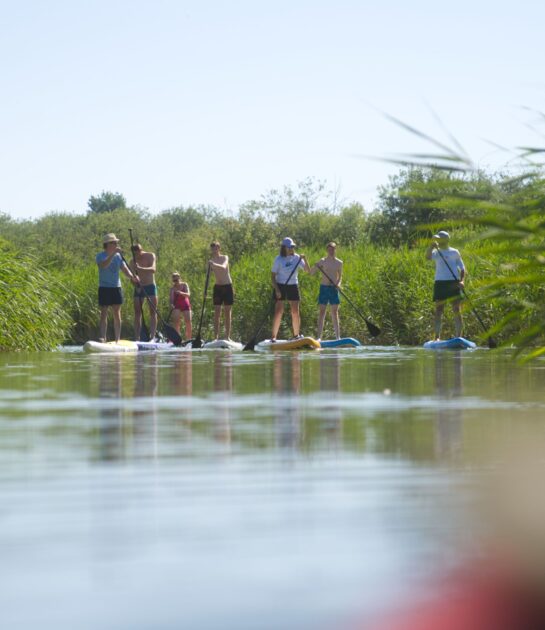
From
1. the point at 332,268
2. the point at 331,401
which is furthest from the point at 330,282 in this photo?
the point at 331,401

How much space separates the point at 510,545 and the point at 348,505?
2.75 feet

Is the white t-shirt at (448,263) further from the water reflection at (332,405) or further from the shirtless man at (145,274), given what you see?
the water reflection at (332,405)

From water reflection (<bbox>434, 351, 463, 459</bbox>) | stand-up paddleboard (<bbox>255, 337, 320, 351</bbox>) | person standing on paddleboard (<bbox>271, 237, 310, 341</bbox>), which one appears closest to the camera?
water reflection (<bbox>434, 351, 463, 459</bbox>)

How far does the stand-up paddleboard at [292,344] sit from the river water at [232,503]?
14.6 metres

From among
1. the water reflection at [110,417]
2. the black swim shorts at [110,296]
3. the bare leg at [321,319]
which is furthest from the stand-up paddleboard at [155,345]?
the water reflection at [110,417]

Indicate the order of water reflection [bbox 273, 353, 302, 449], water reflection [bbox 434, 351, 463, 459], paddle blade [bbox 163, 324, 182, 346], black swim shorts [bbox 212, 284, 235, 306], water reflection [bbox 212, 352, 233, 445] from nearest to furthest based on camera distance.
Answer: water reflection [bbox 434, 351, 463, 459]
water reflection [bbox 273, 353, 302, 449]
water reflection [bbox 212, 352, 233, 445]
black swim shorts [bbox 212, 284, 235, 306]
paddle blade [bbox 163, 324, 182, 346]

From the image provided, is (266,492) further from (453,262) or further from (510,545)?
(453,262)

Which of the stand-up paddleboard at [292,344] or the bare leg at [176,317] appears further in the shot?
the bare leg at [176,317]

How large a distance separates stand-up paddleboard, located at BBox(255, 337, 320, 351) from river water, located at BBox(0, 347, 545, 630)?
47.9 ft

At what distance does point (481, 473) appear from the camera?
565 cm

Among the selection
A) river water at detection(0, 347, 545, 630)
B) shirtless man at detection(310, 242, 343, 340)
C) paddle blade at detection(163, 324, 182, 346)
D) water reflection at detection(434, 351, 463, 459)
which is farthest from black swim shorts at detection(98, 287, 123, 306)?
river water at detection(0, 347, 545, 630)

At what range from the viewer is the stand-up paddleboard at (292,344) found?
25.1 metres

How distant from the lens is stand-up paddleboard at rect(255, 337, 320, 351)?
82.4 ft

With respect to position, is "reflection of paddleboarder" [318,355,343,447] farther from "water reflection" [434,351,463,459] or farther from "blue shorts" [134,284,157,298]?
"blue shorts" [134,284,157,298]
